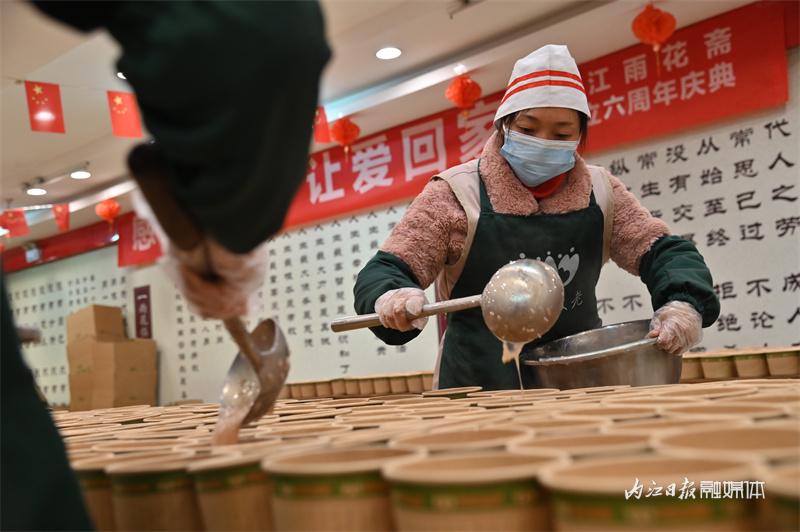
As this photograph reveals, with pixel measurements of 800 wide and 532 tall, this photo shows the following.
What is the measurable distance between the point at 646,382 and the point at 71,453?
1.54 meters

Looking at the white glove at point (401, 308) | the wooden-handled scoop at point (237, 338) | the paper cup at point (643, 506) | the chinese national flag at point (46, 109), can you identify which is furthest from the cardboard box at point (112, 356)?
the paper cup at point (643, 506)

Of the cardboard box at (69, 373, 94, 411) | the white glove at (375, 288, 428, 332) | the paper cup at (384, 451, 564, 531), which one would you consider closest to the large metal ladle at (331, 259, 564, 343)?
the white glove at (375, 288, 428, 332)

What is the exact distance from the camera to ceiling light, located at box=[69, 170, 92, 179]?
25.9 ft

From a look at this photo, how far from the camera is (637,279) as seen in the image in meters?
5.13

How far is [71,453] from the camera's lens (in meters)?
1.39

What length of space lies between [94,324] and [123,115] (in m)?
4.69

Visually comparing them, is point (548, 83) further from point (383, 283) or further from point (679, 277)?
point (383, 283)

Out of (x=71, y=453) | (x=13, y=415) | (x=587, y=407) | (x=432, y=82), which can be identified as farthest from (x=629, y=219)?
(x=432, y=82)

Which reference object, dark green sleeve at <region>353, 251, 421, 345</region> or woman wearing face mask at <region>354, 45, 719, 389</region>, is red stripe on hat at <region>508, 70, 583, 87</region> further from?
dark green sleeve at <region>353, 251, 421, 345</region>

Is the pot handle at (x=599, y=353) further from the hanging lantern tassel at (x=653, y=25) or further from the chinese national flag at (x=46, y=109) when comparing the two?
the chinese national flag at (x=46, y=109)

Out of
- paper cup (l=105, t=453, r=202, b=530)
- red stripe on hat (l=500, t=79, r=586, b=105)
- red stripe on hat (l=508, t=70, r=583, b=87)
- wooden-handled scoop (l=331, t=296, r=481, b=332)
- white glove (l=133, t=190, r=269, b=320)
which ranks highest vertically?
red stripe on hat (l=508, t=70, r=583, b=87)

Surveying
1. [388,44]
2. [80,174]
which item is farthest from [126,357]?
[388,44]

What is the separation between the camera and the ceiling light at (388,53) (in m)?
5.29

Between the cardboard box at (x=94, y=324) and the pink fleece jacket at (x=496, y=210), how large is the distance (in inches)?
300
